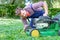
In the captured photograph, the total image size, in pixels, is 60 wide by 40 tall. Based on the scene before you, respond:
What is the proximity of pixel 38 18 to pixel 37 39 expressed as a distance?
70 cm

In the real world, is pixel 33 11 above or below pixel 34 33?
above

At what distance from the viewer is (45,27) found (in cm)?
577

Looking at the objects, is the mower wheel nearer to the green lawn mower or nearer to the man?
the green lawn mower

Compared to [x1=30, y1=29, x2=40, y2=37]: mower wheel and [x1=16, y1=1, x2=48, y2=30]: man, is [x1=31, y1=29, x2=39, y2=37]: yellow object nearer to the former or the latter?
[x1=30, y1=29, x2=40, y2=37]: mower wheel

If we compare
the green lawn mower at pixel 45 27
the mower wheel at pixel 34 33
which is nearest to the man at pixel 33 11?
the green lawn mower at pixel 45 27

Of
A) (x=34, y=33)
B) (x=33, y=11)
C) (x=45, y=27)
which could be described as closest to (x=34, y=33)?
(x=34, y=33)

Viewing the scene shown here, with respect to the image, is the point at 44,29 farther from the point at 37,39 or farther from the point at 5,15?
the point at 5,15

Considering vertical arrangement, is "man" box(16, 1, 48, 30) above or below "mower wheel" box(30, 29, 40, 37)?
above

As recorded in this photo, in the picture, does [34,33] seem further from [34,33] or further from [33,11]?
[33,11]

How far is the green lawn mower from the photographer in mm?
5666

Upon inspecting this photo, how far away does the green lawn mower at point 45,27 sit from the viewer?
5.67 meters

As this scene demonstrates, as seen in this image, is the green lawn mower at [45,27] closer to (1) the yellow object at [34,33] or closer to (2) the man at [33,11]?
(1) the yellow object at [34,33]

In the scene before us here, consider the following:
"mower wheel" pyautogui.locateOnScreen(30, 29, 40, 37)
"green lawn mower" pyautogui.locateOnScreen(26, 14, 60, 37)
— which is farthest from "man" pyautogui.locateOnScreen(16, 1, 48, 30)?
"mower wheel" pyautogui.locateOnScreen(30, 29, 40, 37)

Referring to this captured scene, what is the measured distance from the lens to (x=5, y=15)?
58.8ft
